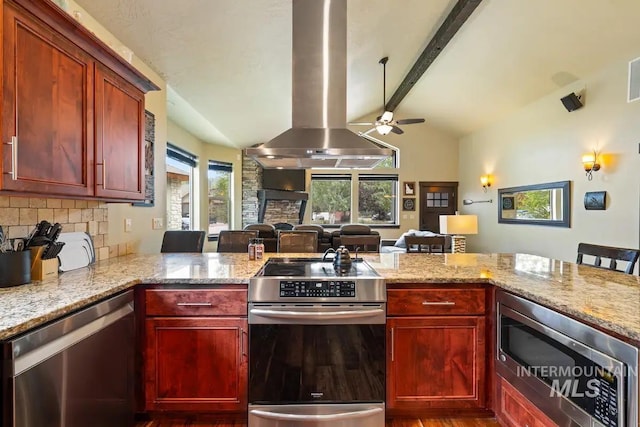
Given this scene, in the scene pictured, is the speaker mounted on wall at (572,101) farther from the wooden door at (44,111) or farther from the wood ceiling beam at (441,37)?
the wooden door at (44,111)

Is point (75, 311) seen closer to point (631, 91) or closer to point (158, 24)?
point (158, 24)

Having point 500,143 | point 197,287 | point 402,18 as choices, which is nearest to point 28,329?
point 197,287

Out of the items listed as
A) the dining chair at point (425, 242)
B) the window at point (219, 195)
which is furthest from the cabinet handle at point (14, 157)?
the window at point (219, 195)

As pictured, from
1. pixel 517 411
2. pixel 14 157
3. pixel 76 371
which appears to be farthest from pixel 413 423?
pixel 14 157

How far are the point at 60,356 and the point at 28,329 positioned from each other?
7.2 inches

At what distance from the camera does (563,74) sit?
4.66m

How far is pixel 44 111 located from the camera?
1.47 meters

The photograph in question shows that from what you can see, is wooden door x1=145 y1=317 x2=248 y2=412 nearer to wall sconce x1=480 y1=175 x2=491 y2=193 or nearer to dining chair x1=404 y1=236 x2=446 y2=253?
dining chair x1=404 y1=236 x2=446 y2=253

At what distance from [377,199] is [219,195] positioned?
13.3 ft

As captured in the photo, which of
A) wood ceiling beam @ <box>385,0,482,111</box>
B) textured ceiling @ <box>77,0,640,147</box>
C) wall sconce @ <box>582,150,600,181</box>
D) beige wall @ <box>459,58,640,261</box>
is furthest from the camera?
wall sconce @ <box>582,150,600,181</box>

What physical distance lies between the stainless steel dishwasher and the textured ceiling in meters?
2.03

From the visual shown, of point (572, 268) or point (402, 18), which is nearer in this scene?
point (572, 268)

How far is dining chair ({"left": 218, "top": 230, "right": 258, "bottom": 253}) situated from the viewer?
3.23m

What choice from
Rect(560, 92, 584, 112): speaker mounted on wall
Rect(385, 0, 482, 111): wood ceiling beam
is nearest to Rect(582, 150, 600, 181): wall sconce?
Rect(560, 92, 584, 112): speaker mounted on wall
